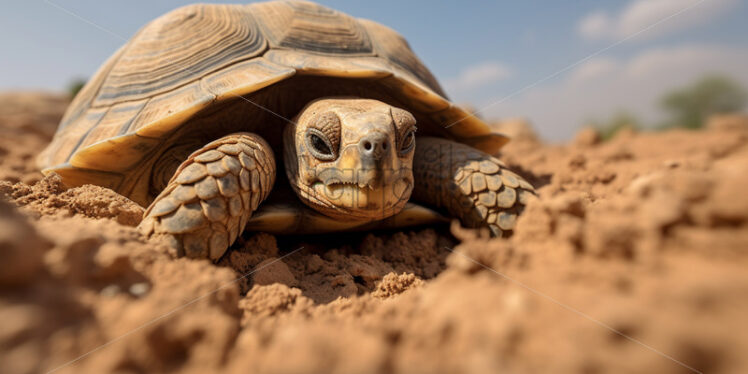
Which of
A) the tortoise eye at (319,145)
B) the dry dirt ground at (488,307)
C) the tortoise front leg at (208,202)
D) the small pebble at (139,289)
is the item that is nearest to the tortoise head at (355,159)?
the tortoise eye at (319,145)

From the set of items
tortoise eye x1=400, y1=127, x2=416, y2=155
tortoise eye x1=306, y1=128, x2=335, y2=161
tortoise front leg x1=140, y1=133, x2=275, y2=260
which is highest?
tortoise eye x1=400, y1=127, x2=416, y2=155

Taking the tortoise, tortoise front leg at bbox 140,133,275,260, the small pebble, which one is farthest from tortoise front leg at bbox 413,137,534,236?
the small pebble

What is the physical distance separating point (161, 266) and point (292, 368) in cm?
68

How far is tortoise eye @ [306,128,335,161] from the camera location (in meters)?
1.79

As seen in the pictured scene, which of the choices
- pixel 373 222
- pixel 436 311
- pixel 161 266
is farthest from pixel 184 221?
pixel 436 311

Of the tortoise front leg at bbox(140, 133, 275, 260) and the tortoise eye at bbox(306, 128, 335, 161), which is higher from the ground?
the tortoise eye at bbox(306, 128, 335, 161)

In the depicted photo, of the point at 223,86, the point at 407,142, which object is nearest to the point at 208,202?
the point at 223,86

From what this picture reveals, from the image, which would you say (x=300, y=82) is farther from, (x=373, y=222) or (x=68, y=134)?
(x=68, y=134)

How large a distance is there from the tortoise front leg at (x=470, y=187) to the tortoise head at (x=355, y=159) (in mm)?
440

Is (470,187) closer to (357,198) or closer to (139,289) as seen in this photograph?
(357,198)

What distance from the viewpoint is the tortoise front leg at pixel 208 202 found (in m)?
1.44

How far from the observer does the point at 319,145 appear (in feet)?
6.08

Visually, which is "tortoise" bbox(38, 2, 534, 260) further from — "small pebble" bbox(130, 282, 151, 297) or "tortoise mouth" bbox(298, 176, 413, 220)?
"small pebble" bbox(130, 282, 151, 297)

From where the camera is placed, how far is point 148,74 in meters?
2.48
